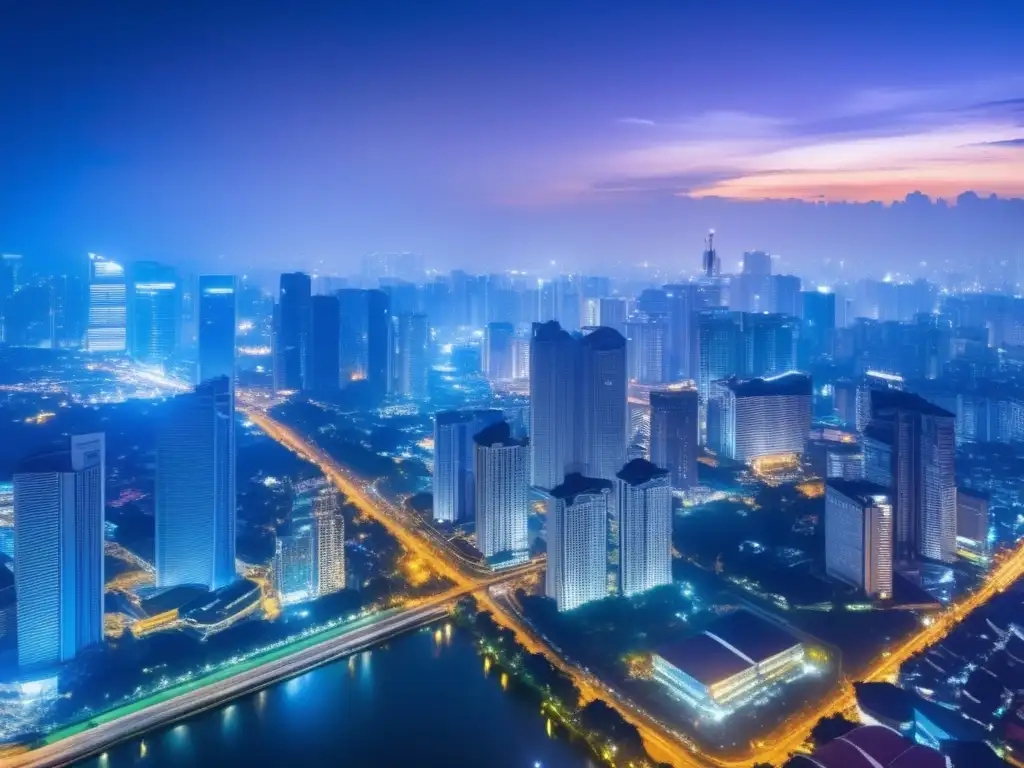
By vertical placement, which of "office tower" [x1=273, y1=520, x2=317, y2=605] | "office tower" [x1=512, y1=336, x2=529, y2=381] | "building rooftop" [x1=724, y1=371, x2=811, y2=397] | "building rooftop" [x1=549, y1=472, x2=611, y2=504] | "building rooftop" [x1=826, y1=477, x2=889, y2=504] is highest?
"office tower" [x1=512, y1=336, x2=529, y2=381]

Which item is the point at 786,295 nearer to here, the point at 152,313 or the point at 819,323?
the point at 819,323

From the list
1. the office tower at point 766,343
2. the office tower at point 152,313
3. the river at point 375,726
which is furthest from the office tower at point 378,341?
the river at point 375,726

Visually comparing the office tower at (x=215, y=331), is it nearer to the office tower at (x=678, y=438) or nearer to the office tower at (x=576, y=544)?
the office tower at (x=678, y=438)

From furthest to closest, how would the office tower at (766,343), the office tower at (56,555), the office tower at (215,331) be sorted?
the office tower at (215,331) → the office tower at (766,343) → the office tower at (56,555)

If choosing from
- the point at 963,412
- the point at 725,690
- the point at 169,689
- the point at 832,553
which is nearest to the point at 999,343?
the point at 963,412

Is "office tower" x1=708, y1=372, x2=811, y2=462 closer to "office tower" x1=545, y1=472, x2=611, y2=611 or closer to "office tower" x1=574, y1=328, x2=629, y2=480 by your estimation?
"office tower" x1=574, y1=328, x2=629, y2=480

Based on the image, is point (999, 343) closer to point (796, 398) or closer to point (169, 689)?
point (796, 398)

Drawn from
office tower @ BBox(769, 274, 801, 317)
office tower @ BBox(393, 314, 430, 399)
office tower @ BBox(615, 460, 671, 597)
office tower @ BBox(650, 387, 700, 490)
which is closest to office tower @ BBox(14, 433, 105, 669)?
office tower @ BBox(615, 460, 671, 597)

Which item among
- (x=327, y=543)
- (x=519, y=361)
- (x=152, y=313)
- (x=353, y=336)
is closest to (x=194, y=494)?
(x=327, y=543)
